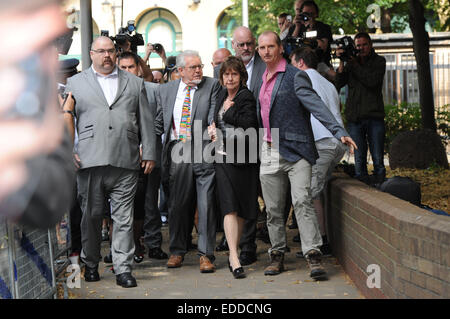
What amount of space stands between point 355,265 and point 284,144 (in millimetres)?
1337

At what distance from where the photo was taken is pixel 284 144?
280 inches

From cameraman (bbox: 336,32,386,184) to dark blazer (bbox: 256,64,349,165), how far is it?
3.64 m

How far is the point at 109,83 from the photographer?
23.7ft

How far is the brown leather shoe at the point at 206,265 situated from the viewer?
7.61 metres

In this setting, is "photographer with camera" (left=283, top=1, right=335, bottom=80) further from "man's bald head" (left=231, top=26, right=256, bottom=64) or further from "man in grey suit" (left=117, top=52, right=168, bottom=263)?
"man in grey suit" (left=117, top=52, right=168, bottom=263)

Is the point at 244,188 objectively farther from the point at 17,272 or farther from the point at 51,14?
the point at 51,14

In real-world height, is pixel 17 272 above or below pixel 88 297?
above

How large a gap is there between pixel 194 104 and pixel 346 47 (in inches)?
134

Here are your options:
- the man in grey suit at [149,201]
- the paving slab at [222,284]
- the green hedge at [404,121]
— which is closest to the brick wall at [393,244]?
the paving slab at [222,284]

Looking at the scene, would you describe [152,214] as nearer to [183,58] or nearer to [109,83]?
[183,58]

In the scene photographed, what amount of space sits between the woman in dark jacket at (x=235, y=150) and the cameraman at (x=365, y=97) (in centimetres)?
334

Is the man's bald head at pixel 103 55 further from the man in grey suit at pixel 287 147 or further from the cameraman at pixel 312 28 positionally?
the cameraman at pixel 312 28

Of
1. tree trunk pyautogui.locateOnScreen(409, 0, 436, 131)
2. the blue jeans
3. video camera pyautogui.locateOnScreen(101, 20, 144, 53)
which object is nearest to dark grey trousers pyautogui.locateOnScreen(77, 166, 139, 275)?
video camera pyautogui.locateOnScreen(101, 20, 144, 53)
